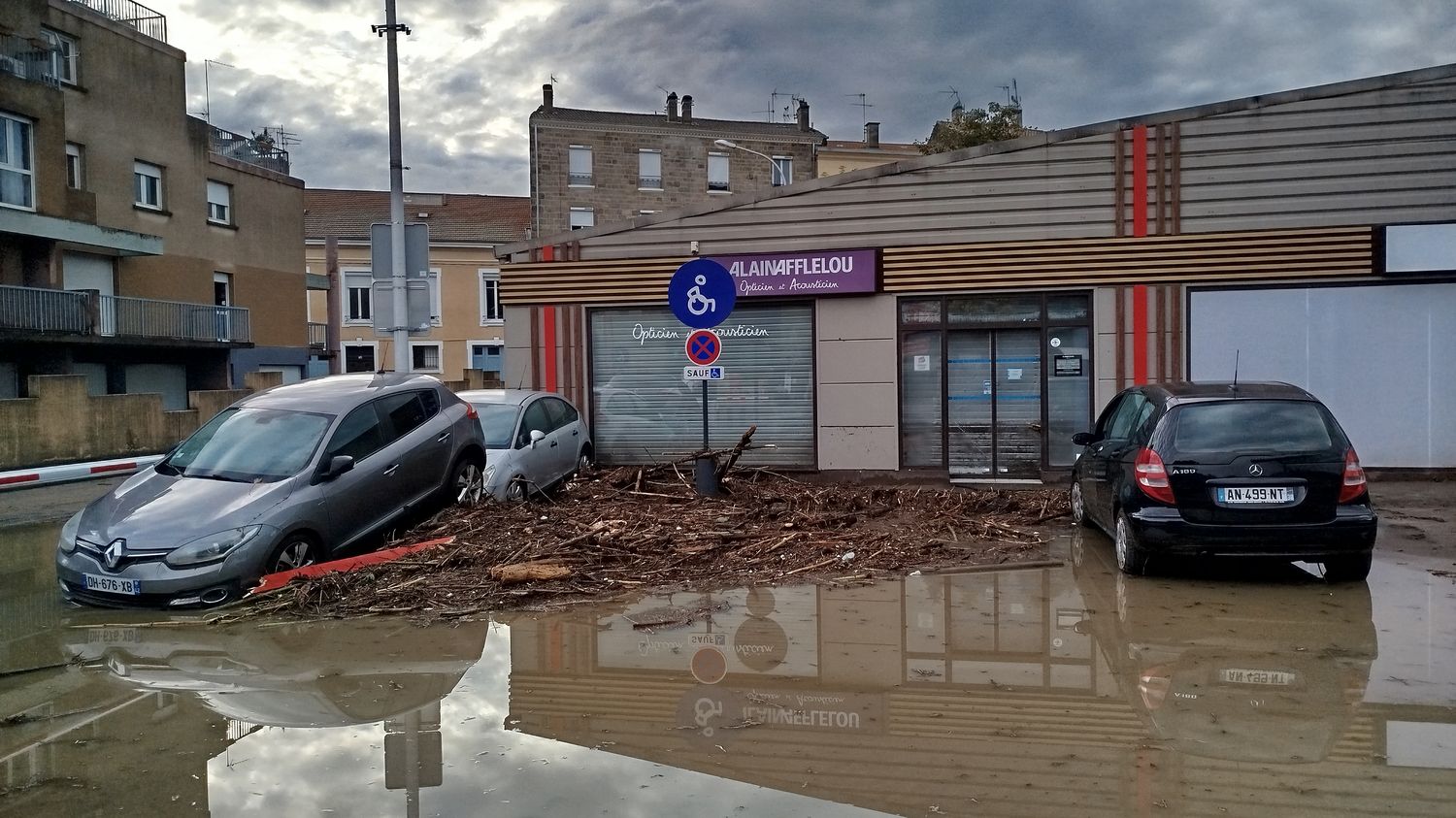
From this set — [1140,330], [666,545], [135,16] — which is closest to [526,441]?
[666,545]

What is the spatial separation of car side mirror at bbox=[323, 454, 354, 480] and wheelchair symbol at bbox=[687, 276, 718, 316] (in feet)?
13.7

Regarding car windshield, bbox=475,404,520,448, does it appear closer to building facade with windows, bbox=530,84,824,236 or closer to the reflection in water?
the reflection in water

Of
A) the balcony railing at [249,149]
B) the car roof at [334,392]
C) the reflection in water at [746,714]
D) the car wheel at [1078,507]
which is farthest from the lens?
the balcony railing at [249,149]

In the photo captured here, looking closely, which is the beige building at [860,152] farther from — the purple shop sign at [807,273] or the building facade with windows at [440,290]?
the purple shop sign at [807,273]

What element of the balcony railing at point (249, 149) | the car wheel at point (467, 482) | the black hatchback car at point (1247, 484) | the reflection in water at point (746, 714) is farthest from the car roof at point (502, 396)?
the balcony railing at point (249, 149)

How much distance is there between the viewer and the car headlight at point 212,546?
25.6ft

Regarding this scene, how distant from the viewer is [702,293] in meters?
11.8

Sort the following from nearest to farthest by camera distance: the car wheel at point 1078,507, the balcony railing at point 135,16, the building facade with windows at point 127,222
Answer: the car wheel at point 1078,507
the building facade with windows at point 127,222
the balcony railing at point 135,16

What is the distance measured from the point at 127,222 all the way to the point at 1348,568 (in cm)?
3387

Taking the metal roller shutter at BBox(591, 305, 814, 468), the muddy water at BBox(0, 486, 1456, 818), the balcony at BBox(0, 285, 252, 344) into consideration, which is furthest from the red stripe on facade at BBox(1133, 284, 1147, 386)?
the balcony at BBox(0, 285, 252, 344)

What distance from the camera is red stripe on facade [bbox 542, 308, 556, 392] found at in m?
15.6

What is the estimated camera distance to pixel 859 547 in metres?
9.68

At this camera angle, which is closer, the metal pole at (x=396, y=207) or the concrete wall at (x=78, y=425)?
the metal pole at (x=396, y=207)

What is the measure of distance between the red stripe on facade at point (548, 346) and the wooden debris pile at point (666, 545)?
3.13 m
